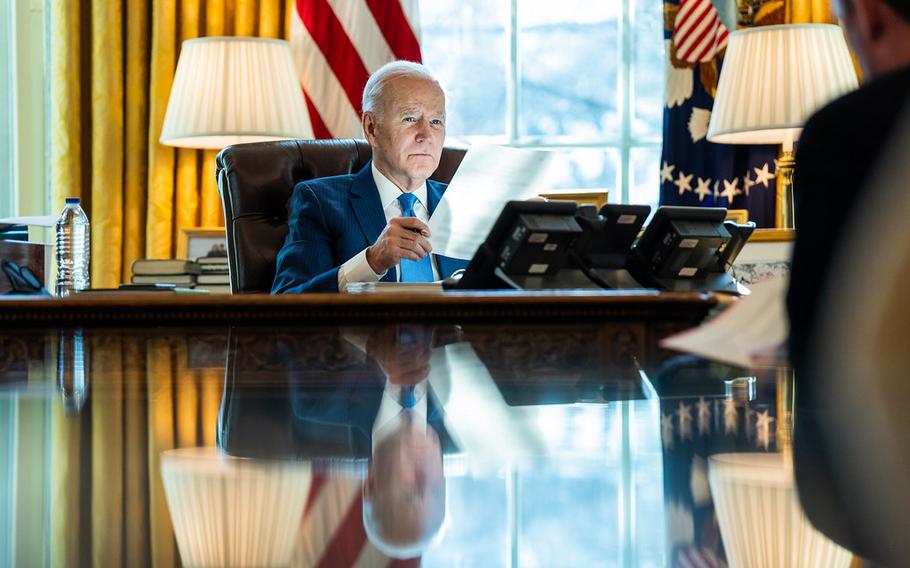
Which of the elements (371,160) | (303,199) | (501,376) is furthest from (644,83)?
(501,376)

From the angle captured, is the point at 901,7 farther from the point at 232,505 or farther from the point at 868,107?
the point at 232,505

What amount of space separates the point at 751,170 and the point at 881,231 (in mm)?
3462

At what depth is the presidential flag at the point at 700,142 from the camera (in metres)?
3.96

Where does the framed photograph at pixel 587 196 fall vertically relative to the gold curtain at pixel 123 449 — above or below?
above

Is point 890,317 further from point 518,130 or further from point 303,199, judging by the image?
point 518,130

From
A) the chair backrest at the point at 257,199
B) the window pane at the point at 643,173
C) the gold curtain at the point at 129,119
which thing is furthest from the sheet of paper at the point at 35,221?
the window pane at the point at 643,173

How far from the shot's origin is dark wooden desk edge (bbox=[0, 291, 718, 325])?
1.30m

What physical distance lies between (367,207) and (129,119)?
1.93 metres

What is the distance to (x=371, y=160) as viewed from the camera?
2762 mm

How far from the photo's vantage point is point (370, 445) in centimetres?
62

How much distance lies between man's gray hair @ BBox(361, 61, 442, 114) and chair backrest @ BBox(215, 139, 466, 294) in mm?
229

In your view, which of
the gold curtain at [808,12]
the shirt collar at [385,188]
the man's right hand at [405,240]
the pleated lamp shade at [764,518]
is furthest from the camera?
the gold curtain at [808,12]

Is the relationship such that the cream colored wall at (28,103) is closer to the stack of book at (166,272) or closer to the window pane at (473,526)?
the stack of book at (166,272)

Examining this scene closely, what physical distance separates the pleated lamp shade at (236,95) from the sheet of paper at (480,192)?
1.62 meters
